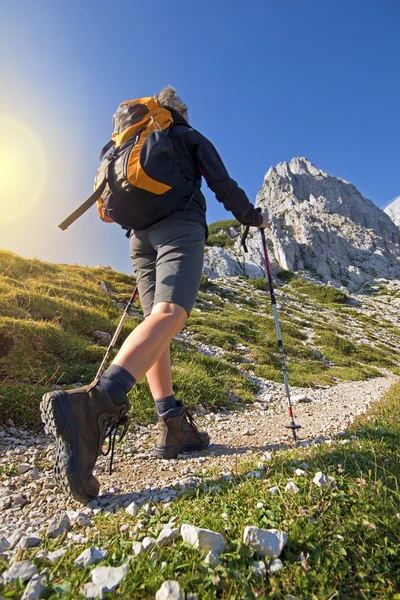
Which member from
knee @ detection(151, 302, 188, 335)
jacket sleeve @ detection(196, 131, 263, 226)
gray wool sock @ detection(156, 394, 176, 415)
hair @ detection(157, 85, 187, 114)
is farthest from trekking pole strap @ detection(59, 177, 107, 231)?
gray wool sock @ detection(156, 394, 176, 415)

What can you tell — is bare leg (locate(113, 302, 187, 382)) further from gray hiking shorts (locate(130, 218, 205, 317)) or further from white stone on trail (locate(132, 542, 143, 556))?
white stone on trail (locate(132, 542, 143, 556))

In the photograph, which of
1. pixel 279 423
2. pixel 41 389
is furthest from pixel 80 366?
pixel 279 423

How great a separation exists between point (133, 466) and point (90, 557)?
68.5 inches

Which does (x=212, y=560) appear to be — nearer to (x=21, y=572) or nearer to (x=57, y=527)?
(x=21, y=572)

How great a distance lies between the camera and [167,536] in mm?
1741

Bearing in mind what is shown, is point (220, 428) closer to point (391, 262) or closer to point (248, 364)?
point (248, 364)

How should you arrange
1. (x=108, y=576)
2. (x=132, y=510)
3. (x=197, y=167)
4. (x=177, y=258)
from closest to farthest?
(x=108, y=576) → (x=132, y=510) → (x=177, y=258) → (x=197, y=167)

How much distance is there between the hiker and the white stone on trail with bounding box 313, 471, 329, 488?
4.79 ft

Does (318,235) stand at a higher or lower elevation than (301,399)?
higher

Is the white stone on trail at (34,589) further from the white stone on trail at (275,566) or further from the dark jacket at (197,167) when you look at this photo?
the dark jacket at (197,167)

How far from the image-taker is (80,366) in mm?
6012

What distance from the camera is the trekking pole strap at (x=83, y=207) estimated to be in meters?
3.09

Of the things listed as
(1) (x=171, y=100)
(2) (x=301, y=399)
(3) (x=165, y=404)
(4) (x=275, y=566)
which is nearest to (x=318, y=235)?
(2) (x=301, y=399)

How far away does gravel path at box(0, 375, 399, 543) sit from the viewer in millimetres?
2449
